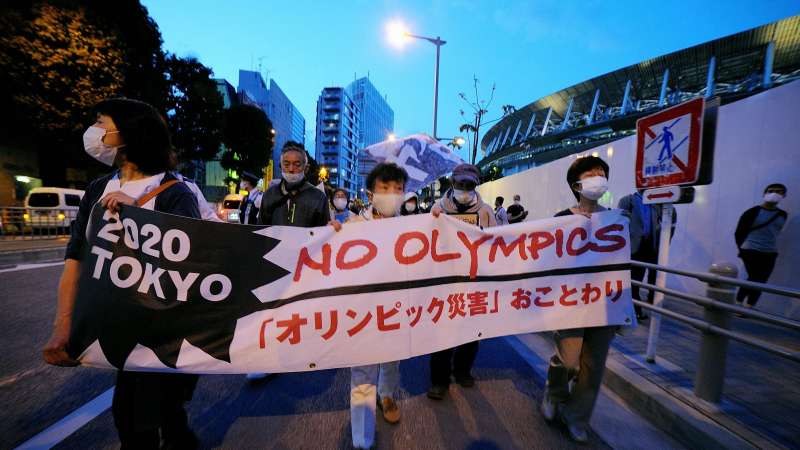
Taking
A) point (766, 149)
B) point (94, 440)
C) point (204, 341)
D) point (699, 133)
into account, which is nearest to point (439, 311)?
point (204, 341)

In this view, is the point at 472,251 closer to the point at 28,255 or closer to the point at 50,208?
the point at 28,255

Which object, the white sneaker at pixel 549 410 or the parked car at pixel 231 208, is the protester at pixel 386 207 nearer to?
the white sneaker at pixel 549 410

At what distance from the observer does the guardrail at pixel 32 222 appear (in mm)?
11227

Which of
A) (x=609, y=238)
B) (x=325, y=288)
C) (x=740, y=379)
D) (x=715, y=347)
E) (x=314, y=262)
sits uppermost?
(x=609, y=238)

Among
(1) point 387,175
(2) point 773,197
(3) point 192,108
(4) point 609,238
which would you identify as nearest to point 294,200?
(1) point 387,175

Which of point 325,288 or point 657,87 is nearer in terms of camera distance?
point 325,288

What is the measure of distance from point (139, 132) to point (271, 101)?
7942 cm

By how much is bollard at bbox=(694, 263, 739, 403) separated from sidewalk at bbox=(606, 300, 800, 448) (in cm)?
10

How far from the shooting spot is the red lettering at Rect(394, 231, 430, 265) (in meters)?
2.12

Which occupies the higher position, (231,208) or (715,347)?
(231,208)

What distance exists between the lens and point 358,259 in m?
2.07

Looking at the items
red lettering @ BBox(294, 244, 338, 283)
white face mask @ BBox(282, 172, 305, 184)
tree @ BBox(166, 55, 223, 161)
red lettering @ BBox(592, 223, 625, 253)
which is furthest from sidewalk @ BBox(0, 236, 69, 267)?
tree @ BBox(166, 55, 223, 161)

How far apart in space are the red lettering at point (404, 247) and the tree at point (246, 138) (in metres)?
37.0

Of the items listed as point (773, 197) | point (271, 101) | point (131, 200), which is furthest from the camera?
point (271, 101)
